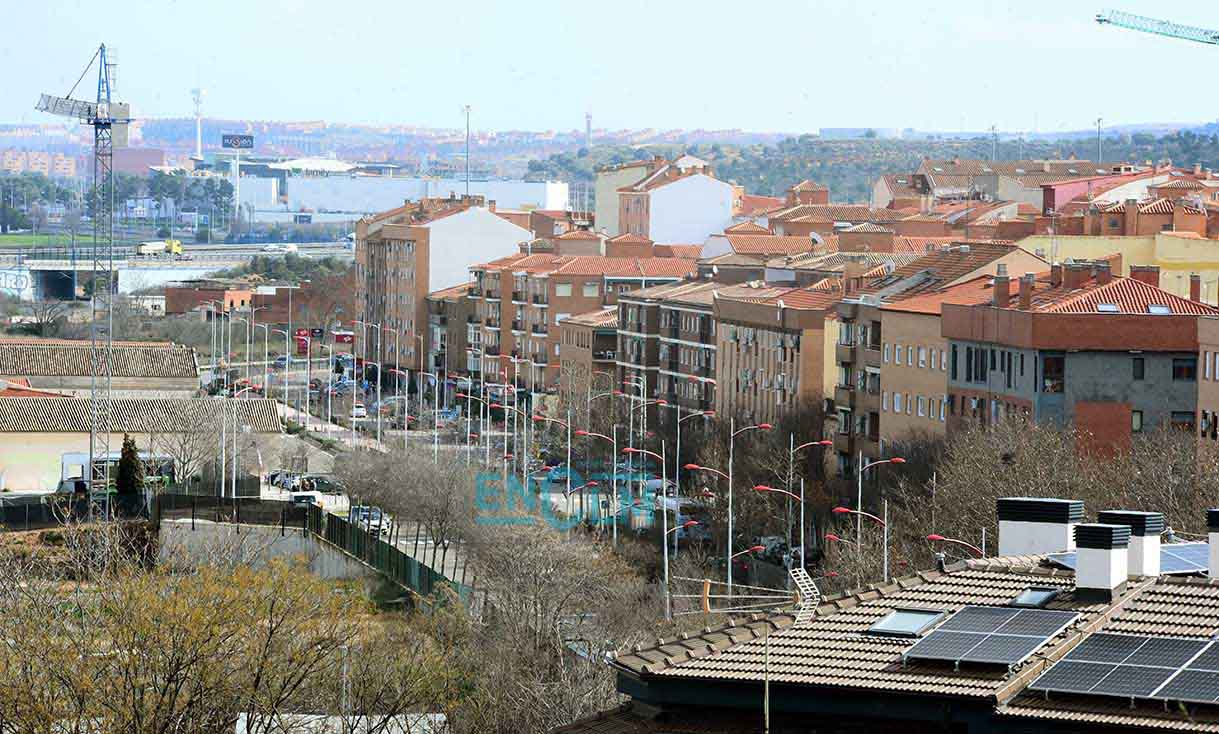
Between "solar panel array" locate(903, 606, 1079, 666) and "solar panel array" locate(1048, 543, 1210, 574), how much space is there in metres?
1.53

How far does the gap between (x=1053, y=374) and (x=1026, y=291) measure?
13.0 ft

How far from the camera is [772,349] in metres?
81.2

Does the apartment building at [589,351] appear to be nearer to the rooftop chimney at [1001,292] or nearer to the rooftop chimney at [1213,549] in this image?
the rooftop chimney at [1001,292]

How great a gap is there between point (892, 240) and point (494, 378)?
23.5m

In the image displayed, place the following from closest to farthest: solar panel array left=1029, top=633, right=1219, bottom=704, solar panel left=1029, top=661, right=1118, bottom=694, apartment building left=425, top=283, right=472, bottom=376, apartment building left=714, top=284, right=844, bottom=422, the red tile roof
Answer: solar panel array left=1029, top=633, right=1219, bottom=704 → solar panel left=1029, top=661, right=1118, bottom=694 → apartment building left=714, top=284, right=844, bottom=422 → the red tile roof → apartment building left=425, top=283, right=472, bottom=376

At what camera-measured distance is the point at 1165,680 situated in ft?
56.7

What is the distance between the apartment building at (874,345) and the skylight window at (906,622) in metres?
47.9

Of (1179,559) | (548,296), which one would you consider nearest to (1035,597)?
(1179,559)

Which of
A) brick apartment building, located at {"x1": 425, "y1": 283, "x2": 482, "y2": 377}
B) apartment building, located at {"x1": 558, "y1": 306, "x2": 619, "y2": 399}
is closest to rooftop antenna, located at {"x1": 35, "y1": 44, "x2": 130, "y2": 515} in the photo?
apartment building, located at {"x1": 558, "y1": 306, "x2": 619, "y2": 399}

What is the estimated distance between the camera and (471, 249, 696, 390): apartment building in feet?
368

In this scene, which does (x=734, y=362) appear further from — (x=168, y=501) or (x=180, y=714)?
(x=180, y=714)

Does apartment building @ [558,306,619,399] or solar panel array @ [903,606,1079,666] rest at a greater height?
solar panel array @ [903,606,1079,666]

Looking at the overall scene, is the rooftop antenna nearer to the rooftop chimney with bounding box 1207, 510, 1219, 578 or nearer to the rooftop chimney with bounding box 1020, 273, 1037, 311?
the rooftop chimney with bounding box 1020, 273, 1037, 311

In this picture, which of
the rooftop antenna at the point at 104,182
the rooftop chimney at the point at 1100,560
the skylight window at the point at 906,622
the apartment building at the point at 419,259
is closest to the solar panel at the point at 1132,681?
the skylight window at the point at 906,622
